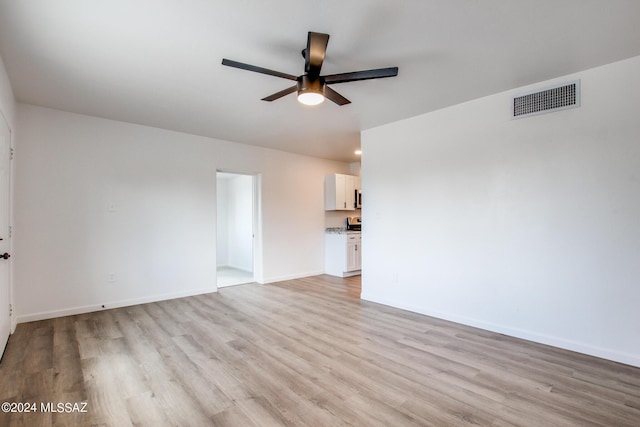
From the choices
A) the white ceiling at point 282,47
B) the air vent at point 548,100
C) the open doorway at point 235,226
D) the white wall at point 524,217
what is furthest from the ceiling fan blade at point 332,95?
the open doorway at point 235,226

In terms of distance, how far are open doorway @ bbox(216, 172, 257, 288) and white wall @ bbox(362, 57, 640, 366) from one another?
3.87 metres

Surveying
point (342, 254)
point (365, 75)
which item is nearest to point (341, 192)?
point (342, 254)

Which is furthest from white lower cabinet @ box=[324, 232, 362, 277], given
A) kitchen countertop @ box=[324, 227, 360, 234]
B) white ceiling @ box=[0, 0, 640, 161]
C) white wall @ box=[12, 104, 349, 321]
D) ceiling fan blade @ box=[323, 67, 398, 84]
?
ceiling fan blade @ box=[323, 67, 398, 84]

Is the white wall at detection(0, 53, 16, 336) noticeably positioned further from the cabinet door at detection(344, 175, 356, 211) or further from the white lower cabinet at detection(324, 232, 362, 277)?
the cabinet door at detection(344, 175, 356, 211)

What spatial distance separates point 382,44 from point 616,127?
2.21 metres

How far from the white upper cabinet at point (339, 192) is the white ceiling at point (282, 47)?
2925 mm

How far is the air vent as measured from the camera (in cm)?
286

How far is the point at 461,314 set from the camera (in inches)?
142

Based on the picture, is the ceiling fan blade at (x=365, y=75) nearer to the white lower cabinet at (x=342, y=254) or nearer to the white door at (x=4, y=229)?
the white door at (x=4, y=229)

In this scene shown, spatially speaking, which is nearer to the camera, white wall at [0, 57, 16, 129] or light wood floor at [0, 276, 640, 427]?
light wood floor at [0, 276, 640, 427]

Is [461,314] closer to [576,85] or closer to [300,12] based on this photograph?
[576,85]

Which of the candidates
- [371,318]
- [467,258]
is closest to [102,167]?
[371,318]

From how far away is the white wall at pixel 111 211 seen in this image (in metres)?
3.66

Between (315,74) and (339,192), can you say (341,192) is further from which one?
(315,74)
